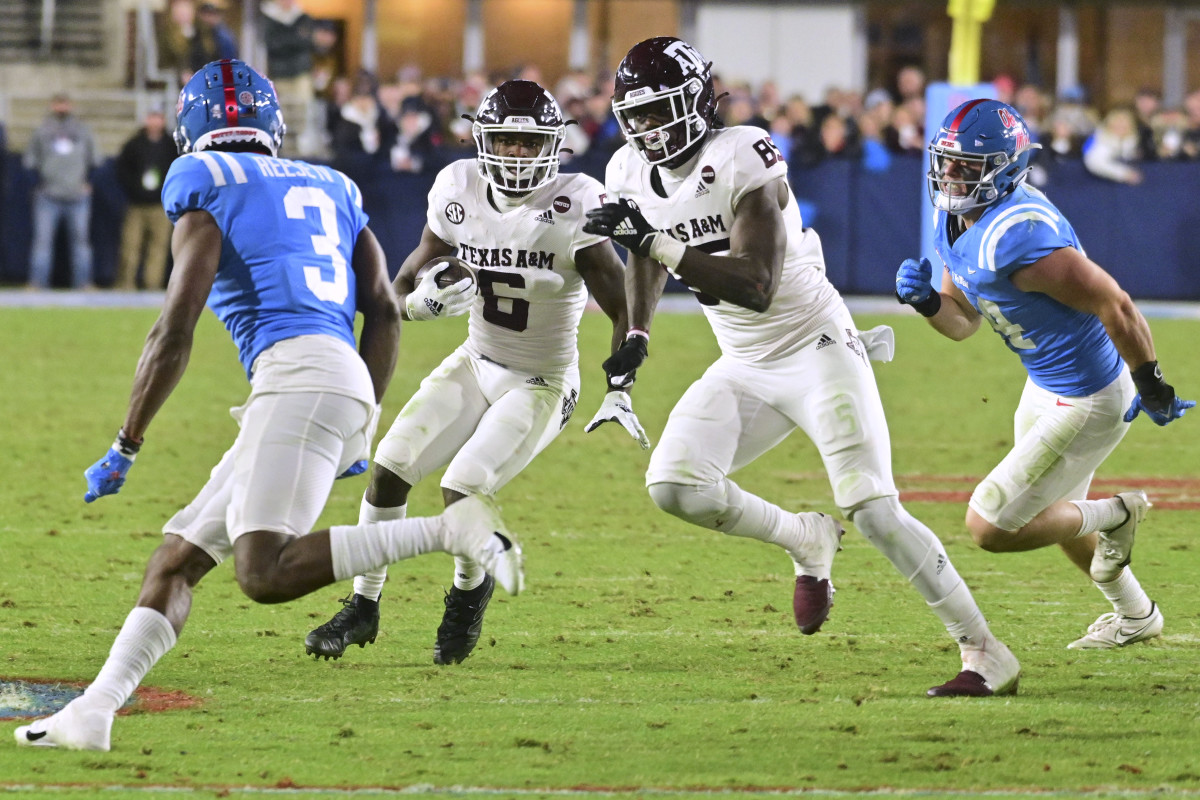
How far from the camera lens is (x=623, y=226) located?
15.9 feet

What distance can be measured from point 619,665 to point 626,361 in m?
0.92

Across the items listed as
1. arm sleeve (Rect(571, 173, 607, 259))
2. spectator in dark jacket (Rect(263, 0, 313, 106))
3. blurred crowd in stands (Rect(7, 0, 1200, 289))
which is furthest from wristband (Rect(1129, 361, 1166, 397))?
spectator in dark jacket (Rect(263, 0, 313, 106))

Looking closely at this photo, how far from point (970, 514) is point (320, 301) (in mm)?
2160

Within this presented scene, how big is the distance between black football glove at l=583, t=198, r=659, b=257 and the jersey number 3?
2.38ft

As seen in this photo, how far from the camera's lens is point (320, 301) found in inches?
178

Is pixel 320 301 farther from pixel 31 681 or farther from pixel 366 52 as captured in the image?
pixel 366 52

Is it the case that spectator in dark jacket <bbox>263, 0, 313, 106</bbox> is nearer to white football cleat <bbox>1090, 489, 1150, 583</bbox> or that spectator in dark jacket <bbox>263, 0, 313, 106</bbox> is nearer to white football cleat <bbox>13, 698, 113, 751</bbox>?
white football cleat <bbox>1090, 489, 1150, 583</bbox>

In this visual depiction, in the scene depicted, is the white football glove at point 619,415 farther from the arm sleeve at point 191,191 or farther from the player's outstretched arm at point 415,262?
the arm sleeve at point 191,191

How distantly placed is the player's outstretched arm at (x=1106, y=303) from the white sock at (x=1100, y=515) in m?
0.47

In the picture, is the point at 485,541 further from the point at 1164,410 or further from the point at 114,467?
the point at 1164,410

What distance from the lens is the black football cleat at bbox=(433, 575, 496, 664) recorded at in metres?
5.25

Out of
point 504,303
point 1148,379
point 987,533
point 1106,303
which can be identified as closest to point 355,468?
point 504,303

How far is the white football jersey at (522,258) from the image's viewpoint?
5.47m

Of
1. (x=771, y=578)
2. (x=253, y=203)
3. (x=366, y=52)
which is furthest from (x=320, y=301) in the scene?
(x=366, y=52)
